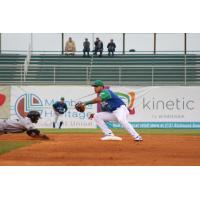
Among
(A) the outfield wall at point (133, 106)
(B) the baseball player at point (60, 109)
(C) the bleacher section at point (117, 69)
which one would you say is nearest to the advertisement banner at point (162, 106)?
(A) the outfield wall at point (133, 106)

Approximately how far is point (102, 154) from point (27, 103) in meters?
10.4

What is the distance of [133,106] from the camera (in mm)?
22078

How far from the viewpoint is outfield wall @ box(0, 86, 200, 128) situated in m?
21.5

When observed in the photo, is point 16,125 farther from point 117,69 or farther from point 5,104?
point 5,104

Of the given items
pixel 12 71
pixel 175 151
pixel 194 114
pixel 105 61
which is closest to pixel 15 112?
pixel 12 71

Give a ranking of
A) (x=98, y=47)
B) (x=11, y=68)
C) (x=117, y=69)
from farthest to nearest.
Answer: (x=117, y=69)
(x=11, y=68)
(x=98, y=47)

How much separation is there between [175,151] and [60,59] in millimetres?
6952

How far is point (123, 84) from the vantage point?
21.5 m

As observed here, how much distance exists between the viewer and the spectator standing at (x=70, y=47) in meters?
16.4

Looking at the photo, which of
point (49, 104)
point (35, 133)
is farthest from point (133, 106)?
point (35, 133)

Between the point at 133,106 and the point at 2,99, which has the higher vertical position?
the point at 2,99

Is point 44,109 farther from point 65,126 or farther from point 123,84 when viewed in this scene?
point 123,84

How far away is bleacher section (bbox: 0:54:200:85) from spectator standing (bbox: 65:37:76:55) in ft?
1.20

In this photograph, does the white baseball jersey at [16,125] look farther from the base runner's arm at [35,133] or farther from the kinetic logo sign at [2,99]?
the kinetic logo sign at [2,99]
